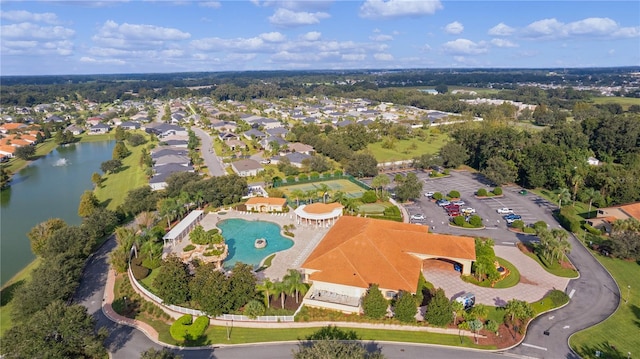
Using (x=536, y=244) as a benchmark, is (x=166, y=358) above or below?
above

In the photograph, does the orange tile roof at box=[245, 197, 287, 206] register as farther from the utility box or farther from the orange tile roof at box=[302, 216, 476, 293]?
the utility box

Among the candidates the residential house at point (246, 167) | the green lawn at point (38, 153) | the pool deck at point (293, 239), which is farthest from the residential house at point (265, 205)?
the green lawn at point (38, 153)

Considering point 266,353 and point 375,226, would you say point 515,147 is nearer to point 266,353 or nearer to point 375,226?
point 375,226

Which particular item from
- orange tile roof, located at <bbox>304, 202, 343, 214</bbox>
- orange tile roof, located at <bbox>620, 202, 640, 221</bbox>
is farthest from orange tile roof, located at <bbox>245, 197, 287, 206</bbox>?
orange tile roof, located at <bbox>620, 202, 640, 221</bbox>

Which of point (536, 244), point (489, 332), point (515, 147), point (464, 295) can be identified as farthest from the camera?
point (515, 147)

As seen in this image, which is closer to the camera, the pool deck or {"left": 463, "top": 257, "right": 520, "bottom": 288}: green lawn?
{"left": 463, "top": 257, "right": 520, "bottom": 288}: green lawn

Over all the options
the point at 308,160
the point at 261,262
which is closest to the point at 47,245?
the point at 261,262

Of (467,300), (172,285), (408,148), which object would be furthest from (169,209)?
(408,148)
